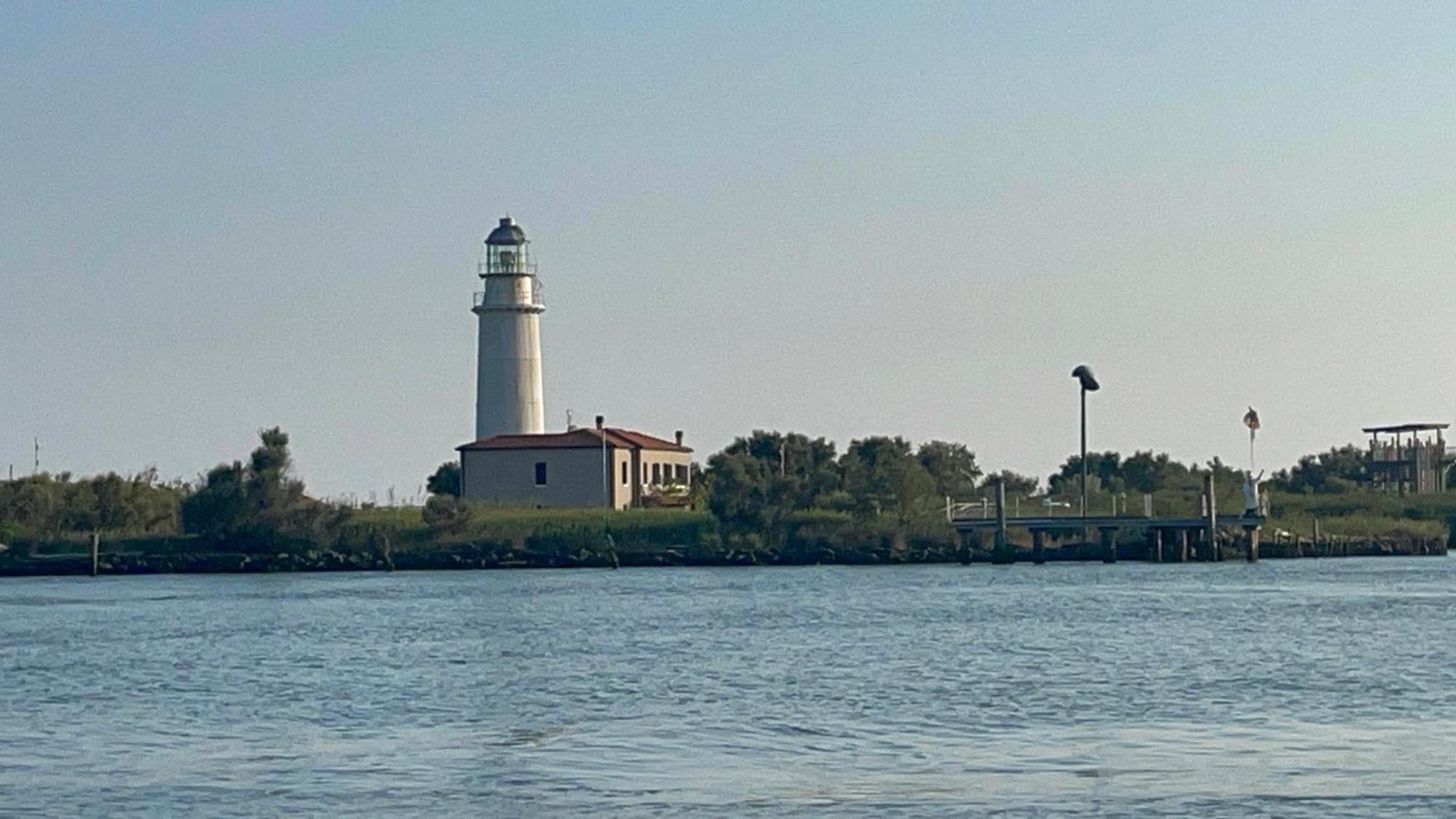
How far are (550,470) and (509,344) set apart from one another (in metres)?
4.79

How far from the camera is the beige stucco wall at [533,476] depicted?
274 ft

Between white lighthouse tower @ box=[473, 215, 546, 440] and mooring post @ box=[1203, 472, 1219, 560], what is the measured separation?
24239 mm

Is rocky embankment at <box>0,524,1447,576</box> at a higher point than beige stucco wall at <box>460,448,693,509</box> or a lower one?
lower

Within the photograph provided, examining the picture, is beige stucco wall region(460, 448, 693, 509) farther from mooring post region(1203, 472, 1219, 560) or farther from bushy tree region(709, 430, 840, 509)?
mooring post region(1203, 472, 1219, 560)

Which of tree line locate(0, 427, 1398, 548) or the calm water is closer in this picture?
the calm water

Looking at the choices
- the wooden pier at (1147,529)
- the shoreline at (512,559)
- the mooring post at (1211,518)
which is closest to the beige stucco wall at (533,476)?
the shoreline at (512,559)

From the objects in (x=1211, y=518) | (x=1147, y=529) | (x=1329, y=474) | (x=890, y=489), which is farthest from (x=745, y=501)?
(x=1329, y=474)

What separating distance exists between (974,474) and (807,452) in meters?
23.0

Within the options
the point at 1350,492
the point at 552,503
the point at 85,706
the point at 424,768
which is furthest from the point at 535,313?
the point at 424,768

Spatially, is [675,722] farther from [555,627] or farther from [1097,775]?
[555,627]

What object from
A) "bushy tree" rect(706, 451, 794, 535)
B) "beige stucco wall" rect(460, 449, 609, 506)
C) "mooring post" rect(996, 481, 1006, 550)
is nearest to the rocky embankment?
"bushy tree" rect(706, 451, 794, 535)

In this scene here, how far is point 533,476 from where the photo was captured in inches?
3314

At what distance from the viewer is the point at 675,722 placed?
27.6 metres

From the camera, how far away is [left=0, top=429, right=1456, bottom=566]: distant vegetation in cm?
8088
